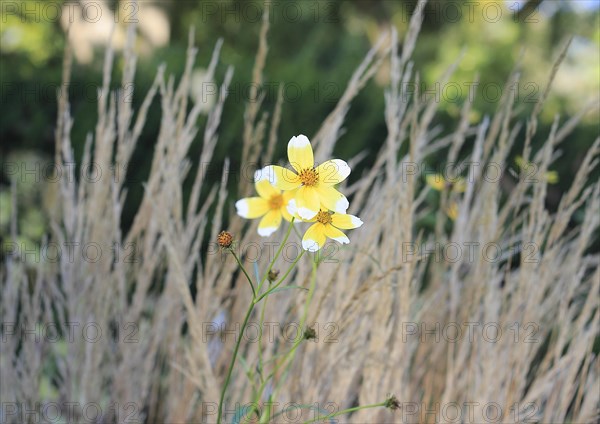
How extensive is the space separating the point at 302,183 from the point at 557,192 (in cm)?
343

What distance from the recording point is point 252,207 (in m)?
0.98

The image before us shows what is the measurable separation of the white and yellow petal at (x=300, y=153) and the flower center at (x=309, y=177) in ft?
0.04

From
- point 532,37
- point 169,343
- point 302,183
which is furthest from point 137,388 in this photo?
point 532,37

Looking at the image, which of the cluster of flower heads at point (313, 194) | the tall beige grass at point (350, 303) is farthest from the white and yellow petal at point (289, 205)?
the tall beige grass at point (350, 303)

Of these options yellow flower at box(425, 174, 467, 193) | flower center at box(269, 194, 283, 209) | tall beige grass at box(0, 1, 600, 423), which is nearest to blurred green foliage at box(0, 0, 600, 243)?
yellow flower at box(425, 174, 467, 193)

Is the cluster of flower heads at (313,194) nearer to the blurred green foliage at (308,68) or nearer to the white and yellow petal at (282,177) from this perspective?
the white and yellow petal at (282,177)

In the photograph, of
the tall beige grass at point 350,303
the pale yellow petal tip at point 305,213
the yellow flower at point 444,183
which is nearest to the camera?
the pale yellow petal tip at point 305,213

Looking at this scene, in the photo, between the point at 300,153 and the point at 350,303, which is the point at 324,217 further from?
the point at 350,303

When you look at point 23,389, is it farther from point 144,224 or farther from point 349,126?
point 349,126

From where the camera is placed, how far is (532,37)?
44.3ft

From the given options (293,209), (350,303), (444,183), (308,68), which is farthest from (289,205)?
(308,68)

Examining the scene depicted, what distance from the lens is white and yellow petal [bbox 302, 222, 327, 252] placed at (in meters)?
0.81

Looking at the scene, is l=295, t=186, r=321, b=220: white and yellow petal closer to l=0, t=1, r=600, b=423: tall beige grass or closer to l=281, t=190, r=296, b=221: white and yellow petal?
l=281, t=190, r=296, b=221: white and yellow petal

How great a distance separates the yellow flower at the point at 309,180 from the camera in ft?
2.71
